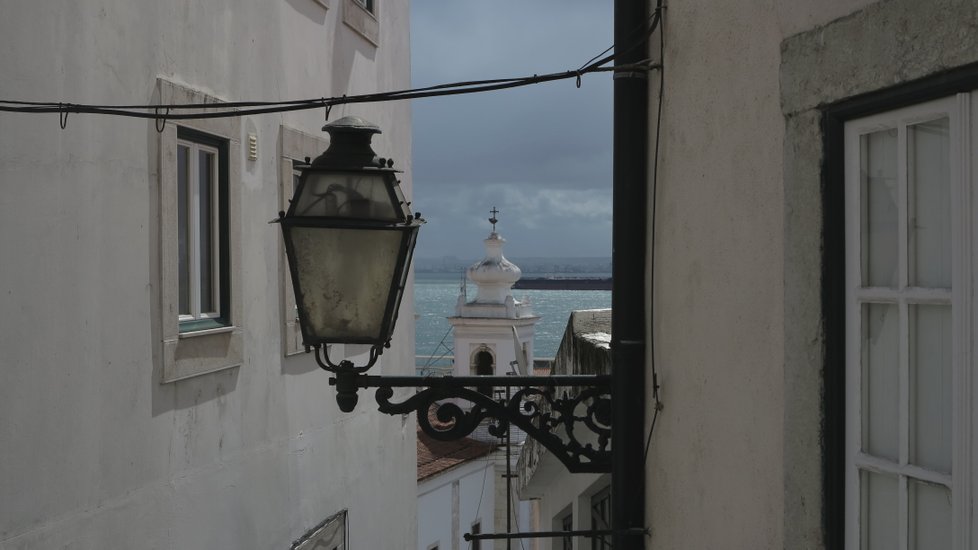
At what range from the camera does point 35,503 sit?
558 cm

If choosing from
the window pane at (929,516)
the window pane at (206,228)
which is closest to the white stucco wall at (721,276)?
the window pane at (929,516)

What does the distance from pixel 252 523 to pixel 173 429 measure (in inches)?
59.6

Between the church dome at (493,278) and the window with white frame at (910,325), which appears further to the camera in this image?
the church dome at (493,278)

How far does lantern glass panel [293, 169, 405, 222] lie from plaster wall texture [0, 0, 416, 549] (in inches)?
70.6

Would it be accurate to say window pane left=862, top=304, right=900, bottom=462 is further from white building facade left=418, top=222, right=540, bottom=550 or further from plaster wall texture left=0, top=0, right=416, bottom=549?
white building facade left=418, top=222, right=540, bottom=550

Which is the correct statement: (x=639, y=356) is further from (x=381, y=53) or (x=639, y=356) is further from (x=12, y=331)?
(x=381, y=53)

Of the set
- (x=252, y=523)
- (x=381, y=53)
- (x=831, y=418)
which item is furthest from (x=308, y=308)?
(x=381, y=53)

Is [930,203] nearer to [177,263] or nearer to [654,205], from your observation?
[654,205]

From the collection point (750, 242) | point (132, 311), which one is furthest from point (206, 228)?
point (750, 242)

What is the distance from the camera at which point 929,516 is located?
2545 millimetres

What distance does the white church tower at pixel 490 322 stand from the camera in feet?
123

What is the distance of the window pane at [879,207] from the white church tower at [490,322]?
3395 centimetres

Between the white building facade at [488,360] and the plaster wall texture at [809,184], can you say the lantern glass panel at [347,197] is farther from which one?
the white building facade at [488,360]

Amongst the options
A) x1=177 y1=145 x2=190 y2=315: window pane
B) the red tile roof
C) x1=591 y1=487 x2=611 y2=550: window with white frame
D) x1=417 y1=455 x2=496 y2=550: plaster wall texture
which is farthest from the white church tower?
x1=177 y1=145 x2=190 y2=315: window pane
